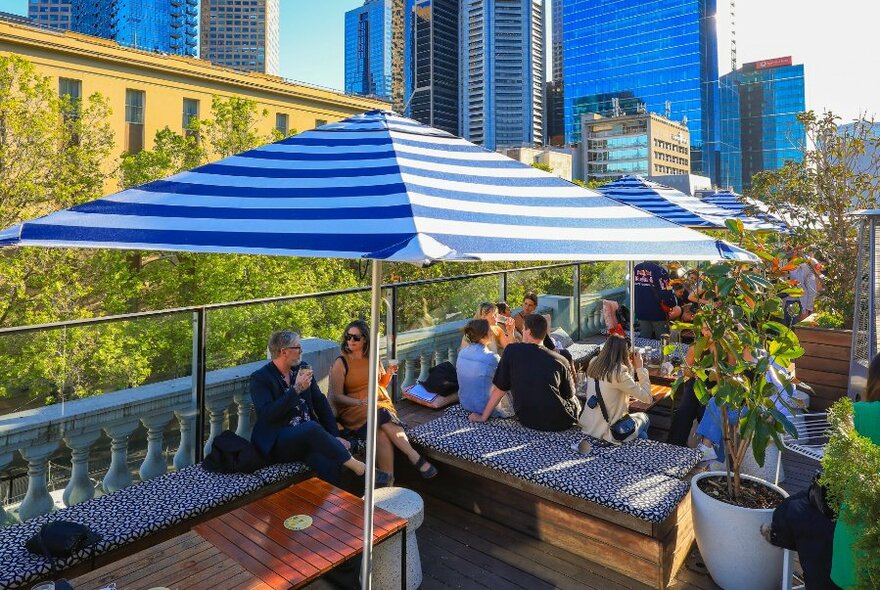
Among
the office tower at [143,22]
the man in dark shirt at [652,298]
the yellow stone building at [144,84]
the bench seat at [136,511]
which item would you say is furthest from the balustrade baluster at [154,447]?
the office tower at [143,22]

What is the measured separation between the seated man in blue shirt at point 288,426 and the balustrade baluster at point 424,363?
2.42 metres

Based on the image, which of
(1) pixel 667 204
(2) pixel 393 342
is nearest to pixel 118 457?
(2) pixel 393 342

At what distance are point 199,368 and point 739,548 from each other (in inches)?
148

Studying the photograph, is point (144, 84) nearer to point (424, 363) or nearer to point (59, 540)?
point (424, 363)

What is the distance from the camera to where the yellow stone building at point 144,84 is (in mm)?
38438

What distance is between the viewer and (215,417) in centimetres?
434

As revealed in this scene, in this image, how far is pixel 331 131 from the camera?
10.1 ft

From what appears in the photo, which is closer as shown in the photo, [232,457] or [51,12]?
[232,457]

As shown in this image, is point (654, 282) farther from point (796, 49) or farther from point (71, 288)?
point (796, 49)

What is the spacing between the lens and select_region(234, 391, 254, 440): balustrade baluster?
4.52 metres

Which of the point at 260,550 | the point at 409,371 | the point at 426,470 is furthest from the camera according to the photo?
the point at 409,371

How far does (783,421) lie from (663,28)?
163 metres

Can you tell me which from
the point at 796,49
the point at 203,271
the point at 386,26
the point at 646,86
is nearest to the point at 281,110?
the point at 203,271

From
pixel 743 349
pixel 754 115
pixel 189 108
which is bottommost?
pixel 743 349
